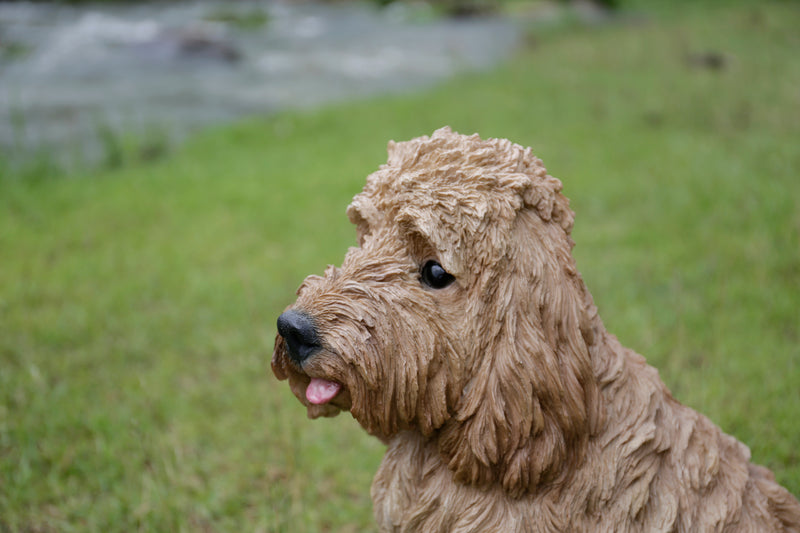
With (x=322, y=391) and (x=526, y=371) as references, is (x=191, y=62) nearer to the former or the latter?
(x=322, y=391)

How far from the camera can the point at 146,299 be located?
515cm

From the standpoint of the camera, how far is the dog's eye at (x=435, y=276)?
5.94 feet

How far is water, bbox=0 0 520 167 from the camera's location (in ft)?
32.9

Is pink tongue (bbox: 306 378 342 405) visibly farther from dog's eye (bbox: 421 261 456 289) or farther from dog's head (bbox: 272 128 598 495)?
dog's eye (bbox: 421 261 456 289)

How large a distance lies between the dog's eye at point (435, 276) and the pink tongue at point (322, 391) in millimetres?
346

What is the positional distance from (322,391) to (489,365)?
0.42 meters

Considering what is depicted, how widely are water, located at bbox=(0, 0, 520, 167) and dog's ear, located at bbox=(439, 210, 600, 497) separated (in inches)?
300

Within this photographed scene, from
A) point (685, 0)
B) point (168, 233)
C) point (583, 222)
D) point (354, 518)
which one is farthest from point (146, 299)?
point (685, 0)

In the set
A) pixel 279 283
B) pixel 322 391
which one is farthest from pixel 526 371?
pixel 279 283

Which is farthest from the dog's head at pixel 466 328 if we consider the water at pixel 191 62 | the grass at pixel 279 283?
the water at pixel 191 62

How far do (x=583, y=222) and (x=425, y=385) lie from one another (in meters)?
4.72

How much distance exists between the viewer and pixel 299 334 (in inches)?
68.2

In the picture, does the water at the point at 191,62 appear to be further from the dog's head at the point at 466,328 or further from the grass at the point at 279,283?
the dog's head at the point at 466,328

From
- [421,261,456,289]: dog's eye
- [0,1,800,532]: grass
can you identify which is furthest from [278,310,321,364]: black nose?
[0,1,800,532]: grass
